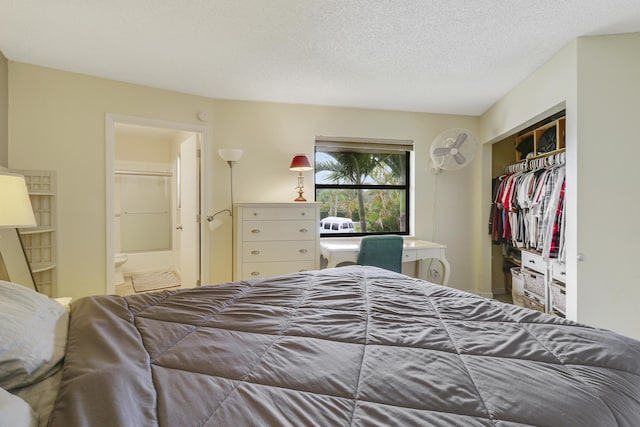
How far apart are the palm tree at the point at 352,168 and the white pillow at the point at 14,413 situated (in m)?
3.37

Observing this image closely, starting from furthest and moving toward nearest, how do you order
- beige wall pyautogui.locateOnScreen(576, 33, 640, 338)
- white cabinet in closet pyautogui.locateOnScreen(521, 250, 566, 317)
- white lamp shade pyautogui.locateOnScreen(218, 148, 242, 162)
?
white lamp shade pyautogui.locateOnScreen(218, 148, 242, 162), white cabinet in closet pyautogui.locateOnScreen(521, 250, 566, 317), beige wall pyautogui.locateOnScreen(576, 33, 640, 338)

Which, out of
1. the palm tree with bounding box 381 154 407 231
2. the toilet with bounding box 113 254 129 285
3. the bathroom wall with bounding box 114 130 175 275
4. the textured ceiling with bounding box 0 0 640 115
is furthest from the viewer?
the bathroom wall with bounding box 114 130 175 275

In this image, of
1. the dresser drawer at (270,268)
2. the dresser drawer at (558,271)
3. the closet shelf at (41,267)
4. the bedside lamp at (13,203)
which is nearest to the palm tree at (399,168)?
the dresser drawer at (270,268)

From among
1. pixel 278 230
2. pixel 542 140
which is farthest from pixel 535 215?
pixel 278 230

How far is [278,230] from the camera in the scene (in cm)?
309

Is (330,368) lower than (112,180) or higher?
lower

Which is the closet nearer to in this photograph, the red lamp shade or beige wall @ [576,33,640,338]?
beige wall @ [576,33,640,338]

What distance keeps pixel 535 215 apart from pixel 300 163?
2.30 metres

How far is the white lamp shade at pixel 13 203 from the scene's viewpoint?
4.82 ft

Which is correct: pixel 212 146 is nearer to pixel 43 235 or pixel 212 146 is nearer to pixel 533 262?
pixel 43 235

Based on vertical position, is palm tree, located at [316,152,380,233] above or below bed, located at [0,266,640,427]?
above

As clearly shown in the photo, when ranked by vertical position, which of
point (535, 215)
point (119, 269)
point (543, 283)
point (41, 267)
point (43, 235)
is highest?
point (535, 215)

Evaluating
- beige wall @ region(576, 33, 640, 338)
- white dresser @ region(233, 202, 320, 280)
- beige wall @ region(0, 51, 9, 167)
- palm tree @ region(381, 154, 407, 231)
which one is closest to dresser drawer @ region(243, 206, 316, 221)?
white dresser @ region(233, 202, 320, 280)

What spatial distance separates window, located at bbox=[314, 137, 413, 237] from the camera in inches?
149
